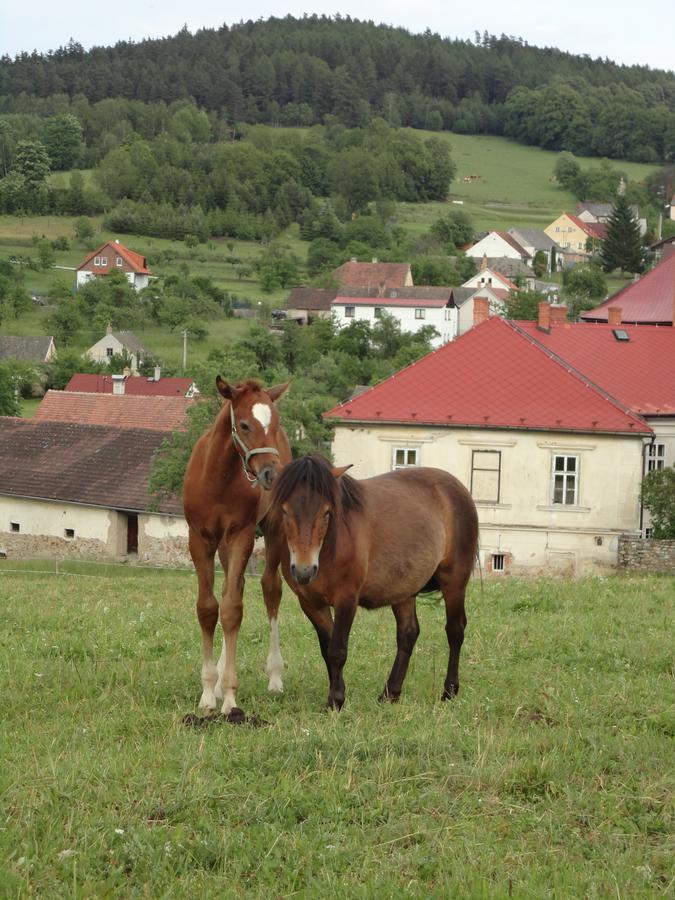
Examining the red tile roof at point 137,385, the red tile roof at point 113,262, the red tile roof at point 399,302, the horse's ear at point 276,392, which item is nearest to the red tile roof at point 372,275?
the red tile roof at point 399,302

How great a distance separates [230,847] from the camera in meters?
5.46

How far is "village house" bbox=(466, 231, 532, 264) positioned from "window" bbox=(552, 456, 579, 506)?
12085cm

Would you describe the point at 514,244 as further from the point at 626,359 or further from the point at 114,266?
the point at 626,359

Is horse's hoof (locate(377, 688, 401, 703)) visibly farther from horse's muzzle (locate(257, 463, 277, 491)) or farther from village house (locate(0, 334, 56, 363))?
village house (locate(0, 334, 56, 363))

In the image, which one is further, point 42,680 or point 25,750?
point 42,680

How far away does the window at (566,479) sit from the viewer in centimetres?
3506

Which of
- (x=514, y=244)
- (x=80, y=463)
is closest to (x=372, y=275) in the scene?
(x=514, y=244)

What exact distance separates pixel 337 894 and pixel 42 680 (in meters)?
4.38

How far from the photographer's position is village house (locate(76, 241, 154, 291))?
11900 centimetres

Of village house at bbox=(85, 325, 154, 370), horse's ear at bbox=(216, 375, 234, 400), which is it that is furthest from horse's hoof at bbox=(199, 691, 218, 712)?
village house at bbox=(85, 325, 154, 370)

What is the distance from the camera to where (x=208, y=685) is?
27.2 feet

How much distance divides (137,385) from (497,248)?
3638 inches

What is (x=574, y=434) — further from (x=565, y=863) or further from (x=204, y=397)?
(x=565, y=863)

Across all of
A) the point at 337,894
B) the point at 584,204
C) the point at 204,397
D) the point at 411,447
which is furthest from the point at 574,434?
the point at 584,204
